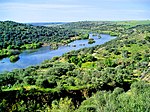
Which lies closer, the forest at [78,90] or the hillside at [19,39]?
the forest at [78,90]

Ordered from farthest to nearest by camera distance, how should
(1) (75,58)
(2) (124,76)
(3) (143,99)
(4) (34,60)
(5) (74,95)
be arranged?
(4) (34,60), (1) (75,58), (2) (124,76), (5) (74,95), (3) (143,99)

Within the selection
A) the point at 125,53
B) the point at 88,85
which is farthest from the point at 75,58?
the point at 88,85

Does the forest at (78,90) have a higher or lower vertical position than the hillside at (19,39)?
higher

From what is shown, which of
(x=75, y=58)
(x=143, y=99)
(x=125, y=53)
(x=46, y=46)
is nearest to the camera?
(x=143, y=99)

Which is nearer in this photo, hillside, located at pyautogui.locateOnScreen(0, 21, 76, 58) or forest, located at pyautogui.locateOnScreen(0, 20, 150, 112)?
forest, located at pyautogui.locateOnScreen(0, 20, 150, 112)

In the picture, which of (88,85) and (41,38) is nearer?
(88,85)

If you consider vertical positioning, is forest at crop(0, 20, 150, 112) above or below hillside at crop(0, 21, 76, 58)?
above

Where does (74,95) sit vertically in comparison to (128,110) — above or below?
below

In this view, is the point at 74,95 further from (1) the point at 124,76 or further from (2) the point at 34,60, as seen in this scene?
(2) the point at 34,60

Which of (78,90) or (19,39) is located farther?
(19,39)

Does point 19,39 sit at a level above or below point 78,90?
below
